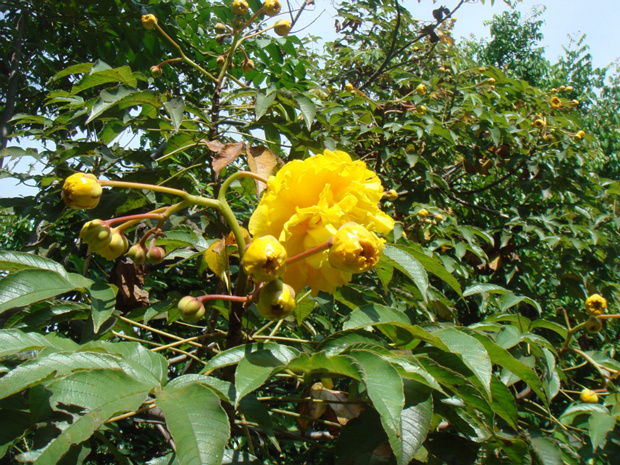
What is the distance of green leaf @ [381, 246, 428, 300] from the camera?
96 centimetres

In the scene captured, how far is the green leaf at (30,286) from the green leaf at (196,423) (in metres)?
0.32

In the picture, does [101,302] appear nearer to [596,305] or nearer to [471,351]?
[471,351]

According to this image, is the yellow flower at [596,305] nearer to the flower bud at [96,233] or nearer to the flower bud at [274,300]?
the flower bud at [274,300]

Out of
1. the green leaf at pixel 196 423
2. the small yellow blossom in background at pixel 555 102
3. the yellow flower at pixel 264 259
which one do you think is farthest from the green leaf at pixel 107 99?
the small yellow blossom in background at pixel 555 102

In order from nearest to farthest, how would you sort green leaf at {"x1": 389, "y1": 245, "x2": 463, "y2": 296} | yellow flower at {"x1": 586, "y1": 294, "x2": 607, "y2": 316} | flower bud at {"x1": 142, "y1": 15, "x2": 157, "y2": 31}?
green leaf at {"x1": 389, "y1": 245, "x2": 463, "y2": 296}, flower bud at {"x1": 142, "y1": 15, "x2": 157, "y2": 31}, yellow flower at {"x1": 586, "y1": 294, "x2": 607, "y2": 316}

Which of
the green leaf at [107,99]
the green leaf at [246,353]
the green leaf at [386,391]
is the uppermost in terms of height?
the green leaf at [386,391]

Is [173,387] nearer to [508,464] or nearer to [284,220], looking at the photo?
[284,220]

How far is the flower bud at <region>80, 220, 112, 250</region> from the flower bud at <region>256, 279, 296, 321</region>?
1.06 feet

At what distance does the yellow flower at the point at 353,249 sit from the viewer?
2.31 ft

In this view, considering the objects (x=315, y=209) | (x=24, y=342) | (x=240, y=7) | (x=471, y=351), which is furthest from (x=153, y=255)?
(x=240, y=7)

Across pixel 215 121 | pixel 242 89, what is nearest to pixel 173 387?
pixel 215 121

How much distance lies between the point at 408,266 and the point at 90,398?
0.64 meters

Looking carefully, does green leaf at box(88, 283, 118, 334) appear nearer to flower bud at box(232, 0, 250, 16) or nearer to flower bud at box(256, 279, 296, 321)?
flower bud at box(256, 279, 296, 321)

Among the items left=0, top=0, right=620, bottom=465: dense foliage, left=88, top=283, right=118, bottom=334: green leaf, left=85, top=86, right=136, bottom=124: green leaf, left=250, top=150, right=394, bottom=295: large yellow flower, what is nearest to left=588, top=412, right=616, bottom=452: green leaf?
left=0, top=0, right=620, bottom=465: dense foliage
